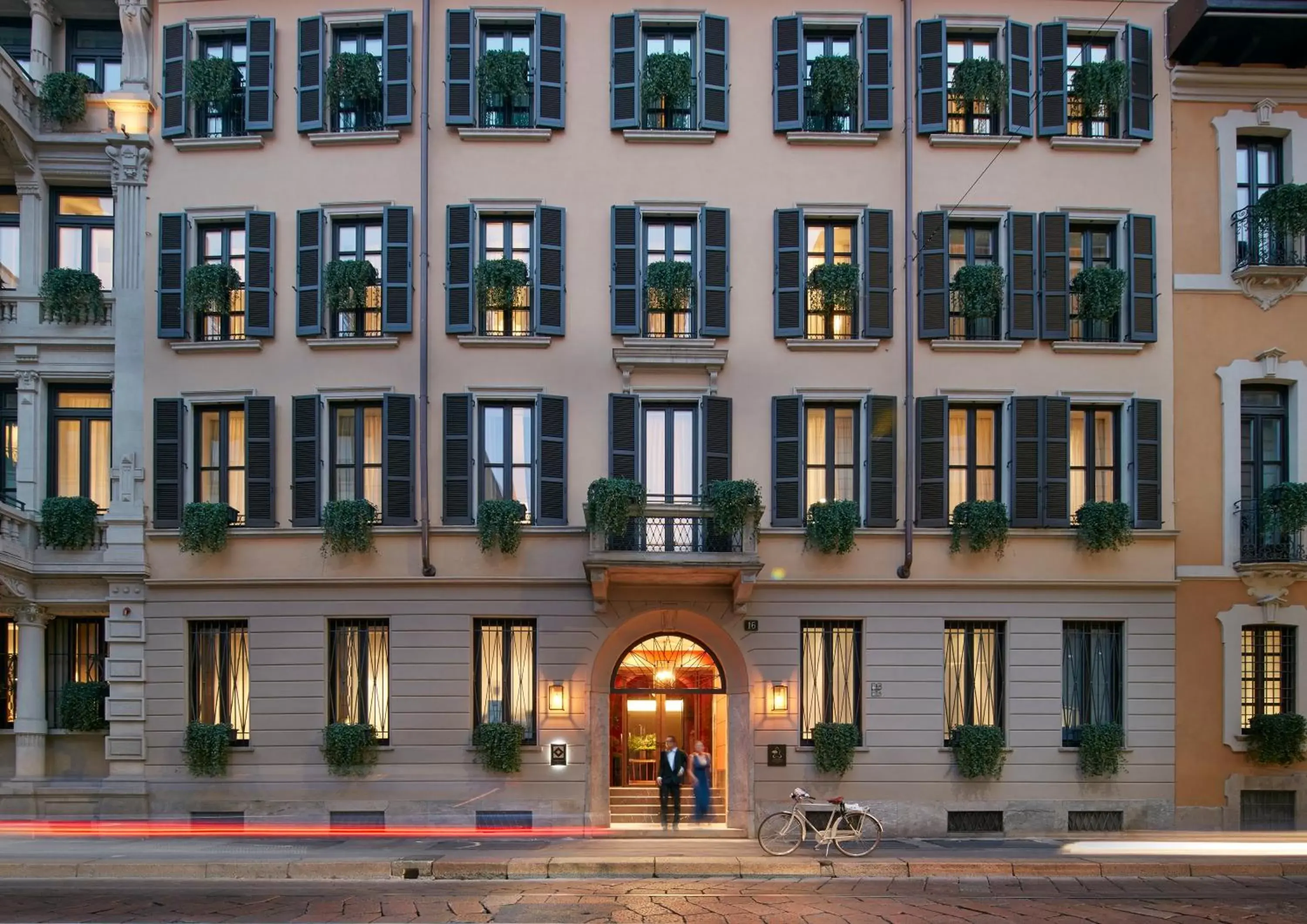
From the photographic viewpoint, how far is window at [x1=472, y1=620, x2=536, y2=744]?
20.5 metres

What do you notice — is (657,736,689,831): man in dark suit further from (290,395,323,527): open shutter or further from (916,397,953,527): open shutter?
(290,395,323,527): open shutter

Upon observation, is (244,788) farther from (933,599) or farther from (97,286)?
(933,599)

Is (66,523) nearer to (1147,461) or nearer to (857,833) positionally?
(857,833)

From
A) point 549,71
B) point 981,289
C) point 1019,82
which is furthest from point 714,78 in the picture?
point 981,289

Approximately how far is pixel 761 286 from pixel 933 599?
21.6 ft

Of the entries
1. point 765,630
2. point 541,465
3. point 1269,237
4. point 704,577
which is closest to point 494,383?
point 541,465

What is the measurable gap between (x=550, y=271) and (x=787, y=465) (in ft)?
18.4

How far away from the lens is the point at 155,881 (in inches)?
625

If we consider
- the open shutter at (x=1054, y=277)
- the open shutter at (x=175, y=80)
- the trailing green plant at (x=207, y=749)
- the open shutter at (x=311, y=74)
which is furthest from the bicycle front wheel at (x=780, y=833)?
the open shutter at (x=175, y=80)

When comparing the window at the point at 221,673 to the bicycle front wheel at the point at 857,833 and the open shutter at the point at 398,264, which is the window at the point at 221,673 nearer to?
the open shutter at the point at 398,264

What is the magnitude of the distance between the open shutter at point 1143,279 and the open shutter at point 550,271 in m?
10.5

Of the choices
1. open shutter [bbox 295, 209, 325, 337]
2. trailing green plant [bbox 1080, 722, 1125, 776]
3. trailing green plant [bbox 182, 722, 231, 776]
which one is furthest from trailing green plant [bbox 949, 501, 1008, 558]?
trailing green plant [bbox 182, 722, 231, 776]

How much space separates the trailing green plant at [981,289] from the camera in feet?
67.1

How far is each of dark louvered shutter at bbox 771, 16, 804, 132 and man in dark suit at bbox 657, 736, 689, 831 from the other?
11435 millimetres
